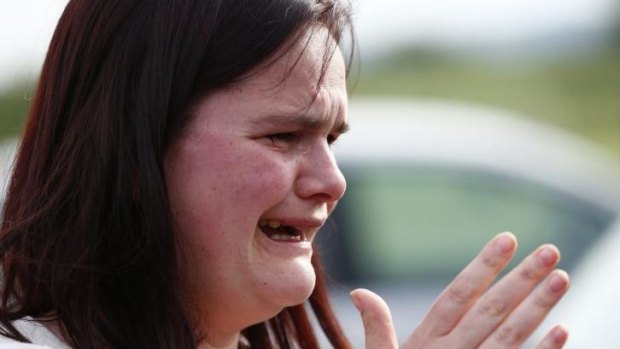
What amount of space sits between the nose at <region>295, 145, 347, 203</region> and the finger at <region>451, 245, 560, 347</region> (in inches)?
14.3

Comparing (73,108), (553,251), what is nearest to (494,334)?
(553,251)

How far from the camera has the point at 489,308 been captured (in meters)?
2.62

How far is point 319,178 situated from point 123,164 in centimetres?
39

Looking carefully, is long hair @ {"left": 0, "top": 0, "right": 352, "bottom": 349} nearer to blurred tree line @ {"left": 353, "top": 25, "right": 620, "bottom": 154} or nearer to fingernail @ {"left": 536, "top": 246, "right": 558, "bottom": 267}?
fingernail @ {"left": 536, "top": 246, "right": 558, "bottom": 267}

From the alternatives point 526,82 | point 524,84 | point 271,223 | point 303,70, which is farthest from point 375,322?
point 526,82

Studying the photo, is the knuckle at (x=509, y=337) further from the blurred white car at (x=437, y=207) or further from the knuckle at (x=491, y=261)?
the blurred white car at (x=437, y=207)

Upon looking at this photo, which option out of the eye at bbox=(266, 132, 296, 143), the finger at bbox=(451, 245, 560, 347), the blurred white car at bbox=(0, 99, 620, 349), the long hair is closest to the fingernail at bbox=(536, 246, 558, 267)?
the finger at bbox=(451, 245, 560, 347)

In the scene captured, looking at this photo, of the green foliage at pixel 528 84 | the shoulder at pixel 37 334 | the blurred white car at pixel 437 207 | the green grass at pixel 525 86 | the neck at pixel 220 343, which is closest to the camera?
the shoulder at pixel 37 334

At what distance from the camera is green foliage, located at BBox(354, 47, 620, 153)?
17.1 meters

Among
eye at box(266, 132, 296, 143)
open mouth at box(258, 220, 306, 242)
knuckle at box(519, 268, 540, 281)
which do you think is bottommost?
open mouth at box(258, 220, 306, 242)

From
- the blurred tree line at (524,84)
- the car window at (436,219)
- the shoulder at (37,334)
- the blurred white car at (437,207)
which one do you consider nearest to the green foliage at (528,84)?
the blurred tree line at (524,84)

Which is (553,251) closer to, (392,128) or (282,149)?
(282,149)

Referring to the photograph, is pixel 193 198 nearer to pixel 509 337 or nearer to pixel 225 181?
pixel 225 181

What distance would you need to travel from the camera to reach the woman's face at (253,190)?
2.68 m
